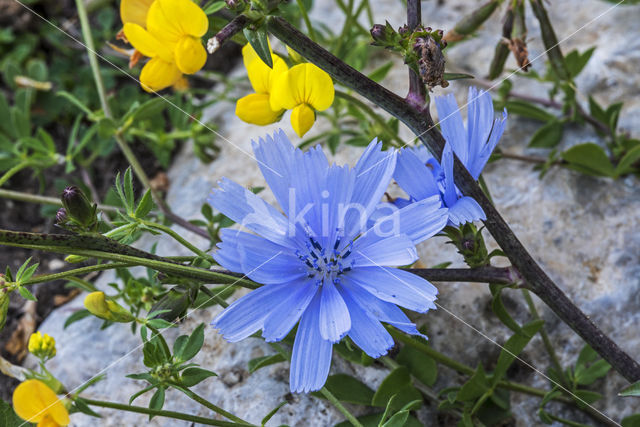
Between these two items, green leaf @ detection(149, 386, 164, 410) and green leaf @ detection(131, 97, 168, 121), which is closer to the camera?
green leaf @ detection(149, 386, 164, 410)

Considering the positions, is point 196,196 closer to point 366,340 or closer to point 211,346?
point 211,346

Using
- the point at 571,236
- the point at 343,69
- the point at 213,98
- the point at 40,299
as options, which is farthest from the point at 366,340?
the point at 213,98

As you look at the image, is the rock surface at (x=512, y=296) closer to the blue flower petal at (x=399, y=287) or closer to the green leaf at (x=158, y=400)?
the green leaf at (x=158, y=400)

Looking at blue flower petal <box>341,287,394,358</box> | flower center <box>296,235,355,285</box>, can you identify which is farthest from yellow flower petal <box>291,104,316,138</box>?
blue flower petal <box>341,287,394,358</box>

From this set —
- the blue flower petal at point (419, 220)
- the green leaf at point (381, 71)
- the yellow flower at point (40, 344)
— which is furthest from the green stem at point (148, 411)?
the green leaf at point (381, 71)

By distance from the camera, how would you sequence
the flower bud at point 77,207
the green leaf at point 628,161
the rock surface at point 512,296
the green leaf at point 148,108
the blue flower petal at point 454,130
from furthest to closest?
1. the green leaf at point 148,108
2. the green leaf at point 628,161
3. the rock surface at point 512,296
4. the blue flower petal at point 454,130
5. the flower bud at point 77,207

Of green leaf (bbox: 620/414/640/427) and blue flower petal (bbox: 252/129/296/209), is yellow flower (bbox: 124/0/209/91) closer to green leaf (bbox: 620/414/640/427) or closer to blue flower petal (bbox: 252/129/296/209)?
blue flower petal (bbox: 252/129/296/209)
